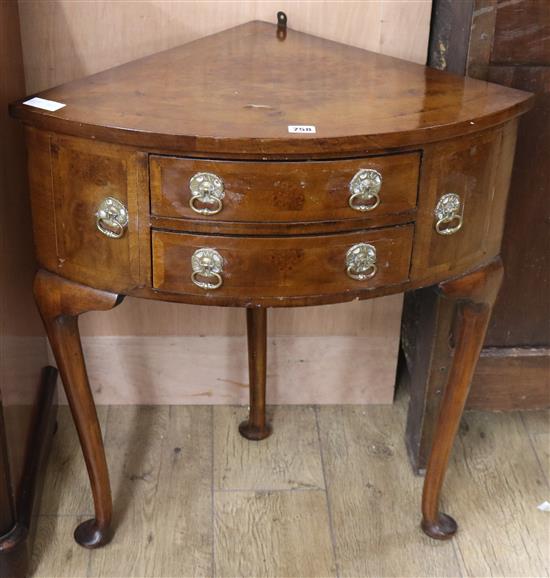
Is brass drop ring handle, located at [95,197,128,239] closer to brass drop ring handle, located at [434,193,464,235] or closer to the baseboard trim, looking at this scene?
brass drop ring handle, located at [434,193,464,235]

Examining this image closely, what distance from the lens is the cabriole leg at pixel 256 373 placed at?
176 centimetres

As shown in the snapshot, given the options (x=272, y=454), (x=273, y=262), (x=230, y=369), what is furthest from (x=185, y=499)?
(x=273, y=262)

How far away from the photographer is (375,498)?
68.9 inches

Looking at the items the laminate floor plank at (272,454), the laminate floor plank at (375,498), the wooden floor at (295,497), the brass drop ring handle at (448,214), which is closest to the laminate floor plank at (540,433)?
the wooden floor at (295,497)

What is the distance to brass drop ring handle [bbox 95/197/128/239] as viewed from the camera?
4.06 feet

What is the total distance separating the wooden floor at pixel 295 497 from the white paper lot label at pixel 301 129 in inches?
30.1

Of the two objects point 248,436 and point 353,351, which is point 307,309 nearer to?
point 353,351

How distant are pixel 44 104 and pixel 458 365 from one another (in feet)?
2.42

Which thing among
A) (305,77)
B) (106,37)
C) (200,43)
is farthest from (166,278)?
(106,37)

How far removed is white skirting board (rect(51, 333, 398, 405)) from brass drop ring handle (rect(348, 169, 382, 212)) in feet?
2.45

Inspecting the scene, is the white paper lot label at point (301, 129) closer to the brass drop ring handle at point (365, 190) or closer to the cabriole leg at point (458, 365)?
the brass drop ring handle at point (365, 190)

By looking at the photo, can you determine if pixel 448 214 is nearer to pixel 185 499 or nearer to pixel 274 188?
pixel 274 188

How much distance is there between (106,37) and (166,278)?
2.01 ft

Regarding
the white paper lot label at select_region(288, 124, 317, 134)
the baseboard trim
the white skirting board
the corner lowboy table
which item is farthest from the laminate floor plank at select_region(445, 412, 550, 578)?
the white paper lot label at select_region(288, 124, 317, 134)
